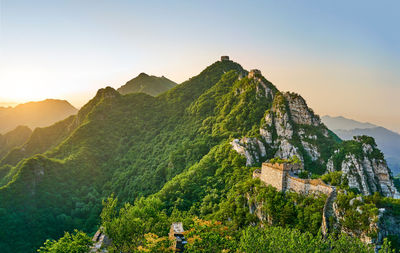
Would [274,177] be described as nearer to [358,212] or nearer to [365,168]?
[358,212]

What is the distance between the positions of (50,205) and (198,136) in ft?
162

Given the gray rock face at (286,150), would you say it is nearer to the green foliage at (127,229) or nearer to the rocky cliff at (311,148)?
the rocky cliff at (311,148)

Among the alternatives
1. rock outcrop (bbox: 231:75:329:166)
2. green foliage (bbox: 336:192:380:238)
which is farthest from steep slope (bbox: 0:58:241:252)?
green foliage (bbox: 336:192:380:238)

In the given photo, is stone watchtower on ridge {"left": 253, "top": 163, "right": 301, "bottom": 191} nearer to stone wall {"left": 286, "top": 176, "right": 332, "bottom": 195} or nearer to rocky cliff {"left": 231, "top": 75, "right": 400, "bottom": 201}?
stone wall {"left": 286, "top": 176, "right": 332, "bottom": 195}

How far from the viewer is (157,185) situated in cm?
7756

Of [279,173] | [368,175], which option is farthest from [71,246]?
[368,175]

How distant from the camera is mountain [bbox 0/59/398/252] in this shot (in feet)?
117

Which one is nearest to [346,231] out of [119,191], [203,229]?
[203,229]

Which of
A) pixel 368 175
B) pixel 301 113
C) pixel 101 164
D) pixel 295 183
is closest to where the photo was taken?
pixel 295 183

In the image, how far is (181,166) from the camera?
77.1 m

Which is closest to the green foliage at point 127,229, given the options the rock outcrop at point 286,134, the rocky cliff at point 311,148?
the rocky cliff at point 311,148

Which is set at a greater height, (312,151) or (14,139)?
(312,151)

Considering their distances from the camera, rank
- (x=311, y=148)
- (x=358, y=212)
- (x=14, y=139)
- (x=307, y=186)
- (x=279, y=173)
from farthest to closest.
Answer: (x=14, y=139), (x=311, y=148), (x=279, y=173), (x=307, y=186), (x=358, y=212)

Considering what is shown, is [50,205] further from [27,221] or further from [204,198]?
[204,198]
